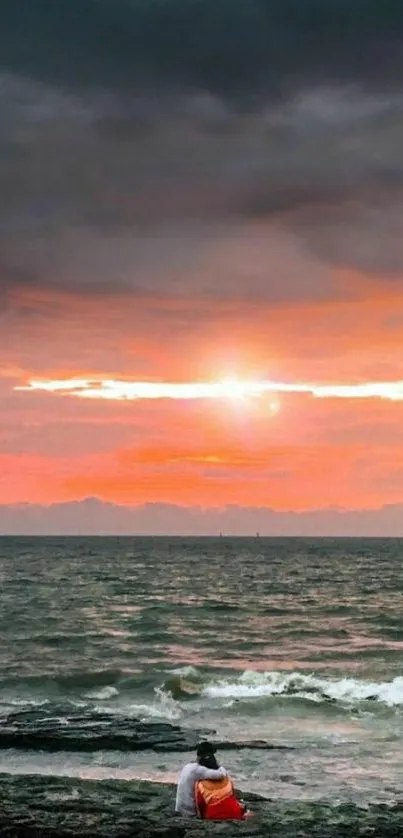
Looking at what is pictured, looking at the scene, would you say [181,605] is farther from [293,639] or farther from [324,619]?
[293,639]

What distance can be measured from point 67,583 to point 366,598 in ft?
93.7

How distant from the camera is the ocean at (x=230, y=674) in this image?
64.3ft

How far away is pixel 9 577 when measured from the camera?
303ft

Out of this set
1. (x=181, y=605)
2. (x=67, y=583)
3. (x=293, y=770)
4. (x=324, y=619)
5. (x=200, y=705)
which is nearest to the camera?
(x=293, y=770)

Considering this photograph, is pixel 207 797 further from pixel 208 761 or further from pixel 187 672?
pixel 187 672

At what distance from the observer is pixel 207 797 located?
1434 centimetres

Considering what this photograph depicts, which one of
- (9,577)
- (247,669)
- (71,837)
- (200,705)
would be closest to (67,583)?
(9,577)

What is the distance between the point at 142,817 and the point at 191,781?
1.08 metres

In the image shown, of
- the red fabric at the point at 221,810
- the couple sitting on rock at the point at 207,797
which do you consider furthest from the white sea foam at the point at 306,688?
the red fabric at the point at 221,810

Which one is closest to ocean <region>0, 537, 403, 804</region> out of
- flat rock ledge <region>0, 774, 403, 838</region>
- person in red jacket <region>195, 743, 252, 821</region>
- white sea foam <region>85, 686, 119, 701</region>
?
white sea foam <region>85, 686, 119, 701</region>

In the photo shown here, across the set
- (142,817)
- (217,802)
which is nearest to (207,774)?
(217,802)

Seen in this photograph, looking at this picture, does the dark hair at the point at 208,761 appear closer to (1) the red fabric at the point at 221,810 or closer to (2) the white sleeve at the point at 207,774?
(2) the white sleeve at the point at 207,774

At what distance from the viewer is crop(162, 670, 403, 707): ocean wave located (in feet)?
95.5

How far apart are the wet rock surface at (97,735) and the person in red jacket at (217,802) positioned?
662 cm
